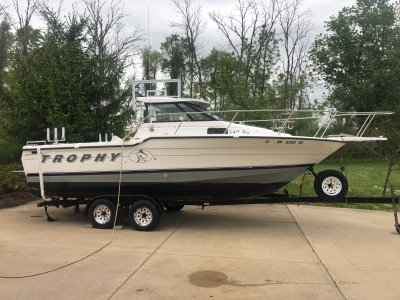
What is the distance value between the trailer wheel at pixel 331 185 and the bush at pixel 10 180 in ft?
26.9

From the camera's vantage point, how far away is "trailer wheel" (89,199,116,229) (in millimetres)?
8445

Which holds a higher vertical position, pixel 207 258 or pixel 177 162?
pixel 177 162

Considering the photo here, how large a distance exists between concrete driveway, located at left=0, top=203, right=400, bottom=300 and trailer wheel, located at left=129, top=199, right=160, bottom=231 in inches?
6.4

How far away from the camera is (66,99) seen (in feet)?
43.9

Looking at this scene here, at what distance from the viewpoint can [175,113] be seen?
873 cm

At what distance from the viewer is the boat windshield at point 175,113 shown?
8734 millimetres

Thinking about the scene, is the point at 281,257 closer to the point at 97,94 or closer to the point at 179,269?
the point at 179,269

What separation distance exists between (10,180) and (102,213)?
5015 millimetres

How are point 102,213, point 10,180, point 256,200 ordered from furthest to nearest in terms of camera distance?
point 10,180
point 256,200
point 102,213

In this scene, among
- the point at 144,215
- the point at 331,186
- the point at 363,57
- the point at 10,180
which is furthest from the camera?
the point at 363,57

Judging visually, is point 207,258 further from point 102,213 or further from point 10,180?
point 10,180

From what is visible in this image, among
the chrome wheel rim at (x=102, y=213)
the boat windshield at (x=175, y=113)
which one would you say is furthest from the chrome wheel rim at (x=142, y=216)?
the boat windshield at (x=175, y=113)

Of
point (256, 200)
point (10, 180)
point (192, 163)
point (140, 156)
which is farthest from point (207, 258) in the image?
point (10, 180)

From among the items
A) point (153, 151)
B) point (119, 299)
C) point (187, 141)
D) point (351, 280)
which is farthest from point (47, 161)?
point (351, 280)
